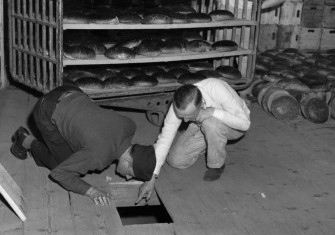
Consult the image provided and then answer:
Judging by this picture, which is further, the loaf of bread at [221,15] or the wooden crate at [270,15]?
the wooden crate at [270,15]

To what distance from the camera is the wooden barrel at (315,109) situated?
20.5 feet

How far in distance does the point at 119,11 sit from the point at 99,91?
3.46 feet

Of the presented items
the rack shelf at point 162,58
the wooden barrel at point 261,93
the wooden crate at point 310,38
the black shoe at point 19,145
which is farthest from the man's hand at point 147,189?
the wooden crate at point 310,38

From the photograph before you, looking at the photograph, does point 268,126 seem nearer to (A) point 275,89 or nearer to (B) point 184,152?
(A) point 275,89

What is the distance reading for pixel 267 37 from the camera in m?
9.05

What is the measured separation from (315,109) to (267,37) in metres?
3.04

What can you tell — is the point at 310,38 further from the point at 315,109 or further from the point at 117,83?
the point at 117,83

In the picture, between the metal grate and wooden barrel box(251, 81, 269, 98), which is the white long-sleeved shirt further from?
wooden barrel box(251, 81, 269, 98)

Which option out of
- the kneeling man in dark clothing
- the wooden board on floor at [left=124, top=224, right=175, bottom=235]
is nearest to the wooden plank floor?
the wooden board on floor at [left=124, top=224, right=175, bottom=235]

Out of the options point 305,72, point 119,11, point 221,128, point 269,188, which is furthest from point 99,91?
point 305,72

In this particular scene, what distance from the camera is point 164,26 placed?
5832mm

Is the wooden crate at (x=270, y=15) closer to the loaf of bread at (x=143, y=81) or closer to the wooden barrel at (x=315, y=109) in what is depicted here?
the wooden barrel at (x=315, y=109)

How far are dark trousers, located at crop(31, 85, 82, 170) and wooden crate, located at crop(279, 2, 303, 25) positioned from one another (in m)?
5.58

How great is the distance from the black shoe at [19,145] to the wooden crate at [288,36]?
5590 mm
